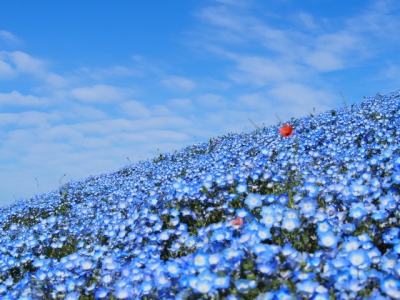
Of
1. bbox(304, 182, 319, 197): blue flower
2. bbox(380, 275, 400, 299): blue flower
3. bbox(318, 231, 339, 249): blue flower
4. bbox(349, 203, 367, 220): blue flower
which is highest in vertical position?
bbox(304, 182, 319, 197): blue flower

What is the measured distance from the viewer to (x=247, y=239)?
3465 mm

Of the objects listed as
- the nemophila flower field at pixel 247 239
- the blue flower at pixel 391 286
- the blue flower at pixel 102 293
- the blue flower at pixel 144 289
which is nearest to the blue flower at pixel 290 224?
the nemophila flower field at pixel 247 239

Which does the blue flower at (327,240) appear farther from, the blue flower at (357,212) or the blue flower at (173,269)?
the blue flower at (173,269)

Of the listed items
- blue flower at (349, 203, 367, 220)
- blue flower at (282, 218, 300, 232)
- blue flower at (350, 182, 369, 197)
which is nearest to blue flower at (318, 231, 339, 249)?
blue flower at (282, 218, 300, 232)

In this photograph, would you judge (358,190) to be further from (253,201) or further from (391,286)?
(391,286)

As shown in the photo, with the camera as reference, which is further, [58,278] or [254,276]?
[58,278]

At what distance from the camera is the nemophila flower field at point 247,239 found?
3.01 metres

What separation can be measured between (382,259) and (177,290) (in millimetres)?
1511

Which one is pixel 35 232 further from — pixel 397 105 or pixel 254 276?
pixel 397 105

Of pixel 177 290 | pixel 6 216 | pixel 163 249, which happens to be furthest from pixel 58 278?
pixel 6 216

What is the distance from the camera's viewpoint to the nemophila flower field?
3.01m

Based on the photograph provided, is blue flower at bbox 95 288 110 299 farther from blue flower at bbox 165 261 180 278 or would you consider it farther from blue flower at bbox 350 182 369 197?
blue flower at bbox 350 182 369 197

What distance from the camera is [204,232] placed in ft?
14.2

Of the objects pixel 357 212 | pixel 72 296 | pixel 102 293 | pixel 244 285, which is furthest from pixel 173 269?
pixel 357 212
